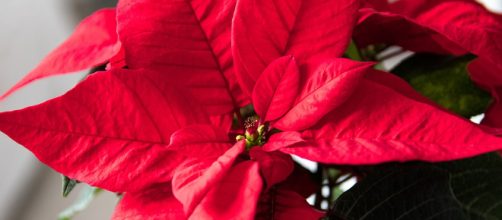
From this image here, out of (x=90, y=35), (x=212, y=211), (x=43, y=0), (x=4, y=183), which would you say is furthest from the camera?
(x=43, y=0)

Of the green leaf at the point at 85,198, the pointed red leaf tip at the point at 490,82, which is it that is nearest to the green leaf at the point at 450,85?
the pointed red leaf tip at the point at 490,82

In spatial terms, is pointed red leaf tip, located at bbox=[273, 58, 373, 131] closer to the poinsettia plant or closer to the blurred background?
the poinsettia plant

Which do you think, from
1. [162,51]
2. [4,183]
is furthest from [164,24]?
[4,183]

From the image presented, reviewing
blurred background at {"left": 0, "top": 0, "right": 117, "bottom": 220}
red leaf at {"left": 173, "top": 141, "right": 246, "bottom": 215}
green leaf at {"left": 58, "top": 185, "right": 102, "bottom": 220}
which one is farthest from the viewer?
blurred background at {"left": 0, "top": 0, "right": 117, "bottom": 220}

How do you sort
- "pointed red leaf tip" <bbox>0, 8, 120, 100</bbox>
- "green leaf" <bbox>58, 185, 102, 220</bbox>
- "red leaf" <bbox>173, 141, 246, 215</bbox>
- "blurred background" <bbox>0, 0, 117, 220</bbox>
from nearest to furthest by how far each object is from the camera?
1. "red leaf" <bbox>173, 141, 246, 215</bbox>
2. "pointed red leaf tip" <bbox>0, 8, 120, 100</bbox>
3. "green leaf" <bbox>58, 185, 102, 220</bbox>
4. "blurred background" <bbox>0, 0, 117, 220</bbox>

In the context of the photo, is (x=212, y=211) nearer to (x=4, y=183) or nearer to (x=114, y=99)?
(x=114, y=99)

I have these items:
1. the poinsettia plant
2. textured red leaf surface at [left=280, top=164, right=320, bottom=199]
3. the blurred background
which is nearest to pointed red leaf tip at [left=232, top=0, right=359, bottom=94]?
the poinsettia plant
